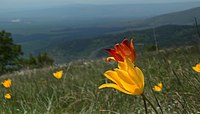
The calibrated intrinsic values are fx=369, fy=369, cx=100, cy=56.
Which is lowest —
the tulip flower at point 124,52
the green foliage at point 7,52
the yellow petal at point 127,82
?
the green foliage at point 7,52

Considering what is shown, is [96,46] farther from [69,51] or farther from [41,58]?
[41,58]

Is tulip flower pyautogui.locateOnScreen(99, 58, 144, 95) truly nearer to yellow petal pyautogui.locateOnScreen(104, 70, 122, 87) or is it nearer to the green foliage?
yellow petal pyautogui.locateOnScreen(104, 70, 122, 87)

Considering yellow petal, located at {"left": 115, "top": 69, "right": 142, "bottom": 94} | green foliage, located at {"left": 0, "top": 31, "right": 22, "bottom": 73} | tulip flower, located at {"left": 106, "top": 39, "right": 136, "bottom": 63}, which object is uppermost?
tulip flower, located at {"left": 106, "top": 39, "right": 136, "bottom": 63}

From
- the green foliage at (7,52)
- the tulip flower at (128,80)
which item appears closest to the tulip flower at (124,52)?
the tulip flower at (128,80)

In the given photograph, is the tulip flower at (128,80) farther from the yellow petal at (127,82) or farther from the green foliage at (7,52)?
the green foliage at (7,52)

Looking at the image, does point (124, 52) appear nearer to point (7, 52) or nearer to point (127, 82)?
point (127, 82)

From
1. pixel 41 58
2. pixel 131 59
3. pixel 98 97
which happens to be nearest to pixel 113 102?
pixel 98 97

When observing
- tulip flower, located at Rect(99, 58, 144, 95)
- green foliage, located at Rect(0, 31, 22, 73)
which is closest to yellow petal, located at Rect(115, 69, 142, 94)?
tulip flower, located at Rect(99, 58, 144, 95)

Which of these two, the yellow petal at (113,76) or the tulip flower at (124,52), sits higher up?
the tulip flower at (124,52)
